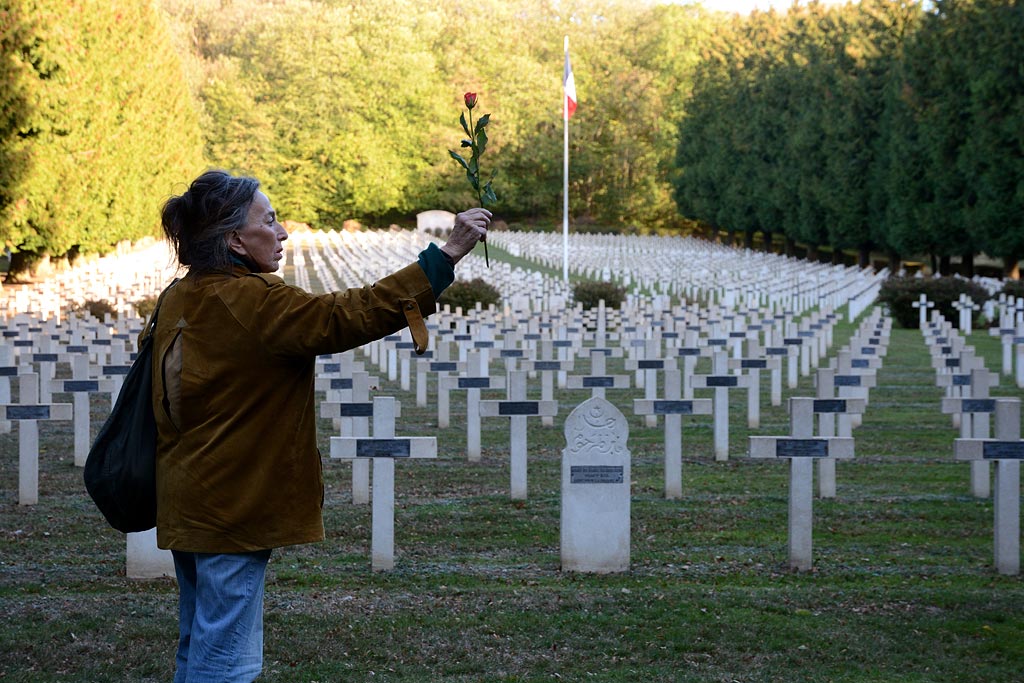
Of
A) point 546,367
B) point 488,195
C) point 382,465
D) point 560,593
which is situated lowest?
point 560,593

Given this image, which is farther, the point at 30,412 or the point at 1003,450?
the point at 30,412

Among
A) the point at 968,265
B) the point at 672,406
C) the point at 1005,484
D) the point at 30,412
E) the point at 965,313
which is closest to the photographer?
the point at 1005,484

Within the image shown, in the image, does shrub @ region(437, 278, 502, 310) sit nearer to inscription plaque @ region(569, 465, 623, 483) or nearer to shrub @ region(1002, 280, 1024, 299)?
shrub @ region(1002, 280, 1024, 299)

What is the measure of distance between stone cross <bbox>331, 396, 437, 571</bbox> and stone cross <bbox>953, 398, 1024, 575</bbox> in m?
2.86

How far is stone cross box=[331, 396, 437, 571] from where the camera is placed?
22.8 ft

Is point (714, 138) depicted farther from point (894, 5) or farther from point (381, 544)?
point (381, 544)

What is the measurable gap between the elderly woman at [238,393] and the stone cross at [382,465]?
3.46m

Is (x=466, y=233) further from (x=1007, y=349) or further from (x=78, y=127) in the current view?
(x=78, y=127)

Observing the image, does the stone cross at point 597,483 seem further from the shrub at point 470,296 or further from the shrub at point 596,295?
the shrub at point 596,295

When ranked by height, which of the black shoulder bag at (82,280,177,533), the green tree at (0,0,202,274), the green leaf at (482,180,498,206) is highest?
the green tree at (0,0,202,274)

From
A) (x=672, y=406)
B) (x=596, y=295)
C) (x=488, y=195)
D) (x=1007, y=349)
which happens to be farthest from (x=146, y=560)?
(x=596, y=295)

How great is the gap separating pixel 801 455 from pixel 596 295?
21631mm

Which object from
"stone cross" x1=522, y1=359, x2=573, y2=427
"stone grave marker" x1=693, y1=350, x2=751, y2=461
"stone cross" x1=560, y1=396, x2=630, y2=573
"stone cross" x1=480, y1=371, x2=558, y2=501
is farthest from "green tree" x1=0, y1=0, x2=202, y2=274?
"stone cross" x1=560, y1=396, x2=630, y2=573

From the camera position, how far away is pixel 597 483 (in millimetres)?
6953
